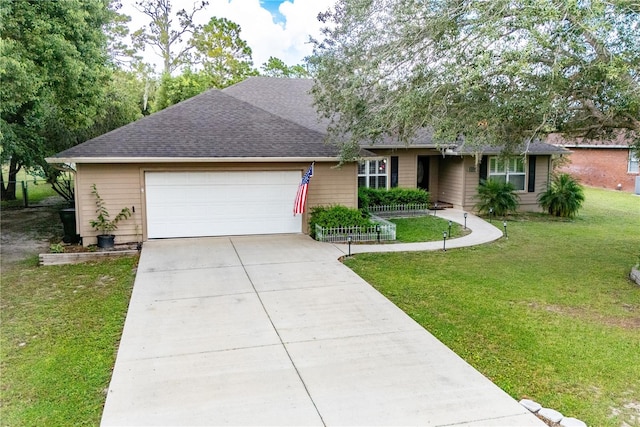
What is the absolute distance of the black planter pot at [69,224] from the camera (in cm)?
1231

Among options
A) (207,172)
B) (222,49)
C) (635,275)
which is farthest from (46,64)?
(222,49)

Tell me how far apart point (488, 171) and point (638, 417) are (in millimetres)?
14795

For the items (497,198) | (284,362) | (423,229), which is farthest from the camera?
(497,198)

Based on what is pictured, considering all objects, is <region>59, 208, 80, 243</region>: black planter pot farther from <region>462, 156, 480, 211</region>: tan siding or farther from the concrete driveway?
<region>462, 156, 480, 211</region>: tan siding

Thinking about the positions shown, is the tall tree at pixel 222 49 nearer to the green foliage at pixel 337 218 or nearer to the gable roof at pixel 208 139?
the gable roof at pixel 208 139

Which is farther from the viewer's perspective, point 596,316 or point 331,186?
point 331,186

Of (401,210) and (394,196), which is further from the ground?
(394,196)

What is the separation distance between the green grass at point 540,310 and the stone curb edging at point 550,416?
5.1 inches

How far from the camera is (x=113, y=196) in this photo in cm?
1226

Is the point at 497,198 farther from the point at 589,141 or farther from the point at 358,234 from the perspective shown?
the point at 358,234

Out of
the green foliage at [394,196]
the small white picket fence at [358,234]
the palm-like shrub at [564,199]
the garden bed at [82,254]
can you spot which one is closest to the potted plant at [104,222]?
the garden bed at [82,254]

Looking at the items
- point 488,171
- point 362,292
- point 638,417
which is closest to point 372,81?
point 362,292

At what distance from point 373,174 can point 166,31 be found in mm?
27191

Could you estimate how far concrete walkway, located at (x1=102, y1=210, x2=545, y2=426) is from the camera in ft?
14.8
